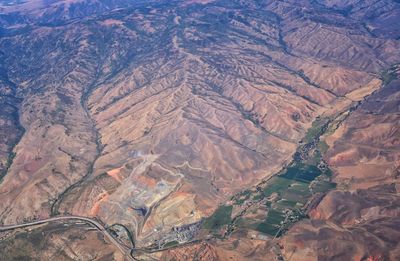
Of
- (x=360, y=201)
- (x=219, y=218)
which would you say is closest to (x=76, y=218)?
(x=219, y=218)

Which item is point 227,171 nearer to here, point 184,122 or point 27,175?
point 184,122

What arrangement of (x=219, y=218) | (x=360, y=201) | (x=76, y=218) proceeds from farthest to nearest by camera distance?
(x=76, y=218) < (x=219, y=218) < (x=360, y=201)

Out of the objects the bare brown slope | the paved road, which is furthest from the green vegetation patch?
the paved road

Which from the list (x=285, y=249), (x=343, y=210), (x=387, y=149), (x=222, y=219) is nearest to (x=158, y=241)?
(x=222, y=219)

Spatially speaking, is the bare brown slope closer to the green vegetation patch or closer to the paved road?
the green vegetation patch

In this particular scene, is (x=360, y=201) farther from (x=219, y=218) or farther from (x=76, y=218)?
(x=76, y=218)

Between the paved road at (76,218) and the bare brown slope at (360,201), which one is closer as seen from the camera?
the bare brown slope at (360,201)

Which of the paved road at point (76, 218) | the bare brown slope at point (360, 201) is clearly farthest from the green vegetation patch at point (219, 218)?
the paved road at point (76, 218)

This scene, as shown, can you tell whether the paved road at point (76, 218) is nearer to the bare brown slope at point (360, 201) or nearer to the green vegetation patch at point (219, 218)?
the green vegetation patch at point (219, 218)
